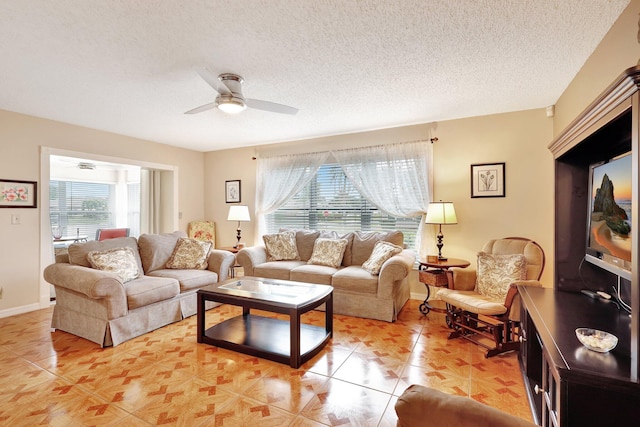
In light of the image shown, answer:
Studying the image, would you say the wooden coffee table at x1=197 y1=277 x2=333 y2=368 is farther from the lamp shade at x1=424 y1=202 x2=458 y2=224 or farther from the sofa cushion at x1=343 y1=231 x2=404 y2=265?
the lamp shade at x1=424 y1=202 x2=458 y2=224

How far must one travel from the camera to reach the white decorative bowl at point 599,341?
1.22 m

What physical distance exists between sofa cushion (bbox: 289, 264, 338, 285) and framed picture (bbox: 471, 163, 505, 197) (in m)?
2.04

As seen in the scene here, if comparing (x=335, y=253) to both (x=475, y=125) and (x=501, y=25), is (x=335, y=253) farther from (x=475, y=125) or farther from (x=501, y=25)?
(x=501, y=25)

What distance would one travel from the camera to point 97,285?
8.48 feet

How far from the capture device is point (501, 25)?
1.92 m

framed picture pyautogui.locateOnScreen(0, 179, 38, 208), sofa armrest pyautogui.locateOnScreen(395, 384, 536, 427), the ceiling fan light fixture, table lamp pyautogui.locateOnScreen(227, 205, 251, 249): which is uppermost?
the ceiling fan light fixture

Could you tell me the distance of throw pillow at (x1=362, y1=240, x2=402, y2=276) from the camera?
3.49 meters

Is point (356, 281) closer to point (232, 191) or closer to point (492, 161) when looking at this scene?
point (492, 161)

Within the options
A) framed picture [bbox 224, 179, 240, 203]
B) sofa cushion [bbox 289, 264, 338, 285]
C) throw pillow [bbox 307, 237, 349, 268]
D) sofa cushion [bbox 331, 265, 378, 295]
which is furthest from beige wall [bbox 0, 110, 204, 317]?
sofa cushion [bbox 331, 265, 378, 295]

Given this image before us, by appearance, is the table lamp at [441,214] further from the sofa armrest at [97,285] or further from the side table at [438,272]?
the sofa armrest at [97,285]

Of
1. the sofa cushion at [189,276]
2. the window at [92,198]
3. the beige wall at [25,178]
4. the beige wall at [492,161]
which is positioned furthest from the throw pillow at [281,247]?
the window at [92,198]

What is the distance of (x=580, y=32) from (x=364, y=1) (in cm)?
149

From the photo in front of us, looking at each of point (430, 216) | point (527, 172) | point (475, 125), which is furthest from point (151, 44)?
point (527, 172)

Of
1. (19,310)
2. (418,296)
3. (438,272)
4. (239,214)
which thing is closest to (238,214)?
(239,214)
